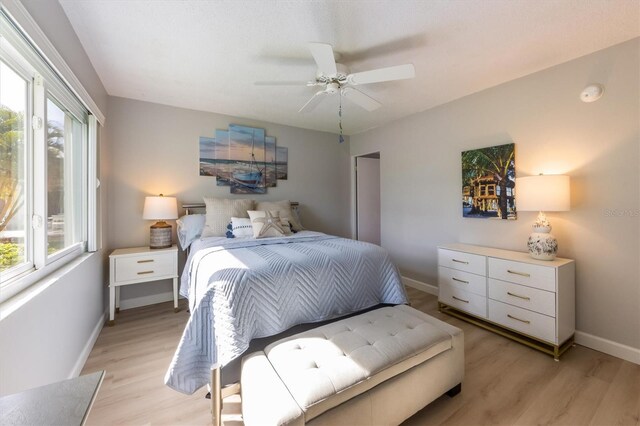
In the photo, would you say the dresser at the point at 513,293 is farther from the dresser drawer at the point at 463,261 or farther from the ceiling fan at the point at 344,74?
the ceiling fan at the point at 344,74

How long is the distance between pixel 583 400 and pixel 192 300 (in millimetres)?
2673

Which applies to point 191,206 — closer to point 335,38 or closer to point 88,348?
point 88,348

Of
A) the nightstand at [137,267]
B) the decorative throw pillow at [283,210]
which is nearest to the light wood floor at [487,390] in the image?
the nightstand at [137,267]

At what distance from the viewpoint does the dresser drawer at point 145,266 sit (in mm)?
2582

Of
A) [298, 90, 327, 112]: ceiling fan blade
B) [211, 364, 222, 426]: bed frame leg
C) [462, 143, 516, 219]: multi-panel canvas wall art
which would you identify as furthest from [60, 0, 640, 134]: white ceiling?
[211, 364, 222, 426]: bed frame leg

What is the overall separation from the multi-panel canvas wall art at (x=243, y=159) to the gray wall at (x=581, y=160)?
7.36 feet

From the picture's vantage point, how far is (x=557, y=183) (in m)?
2.03

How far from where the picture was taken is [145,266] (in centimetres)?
268

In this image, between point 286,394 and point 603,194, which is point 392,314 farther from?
point 603,194

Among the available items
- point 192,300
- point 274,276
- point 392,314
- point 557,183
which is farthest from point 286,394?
point 557,183

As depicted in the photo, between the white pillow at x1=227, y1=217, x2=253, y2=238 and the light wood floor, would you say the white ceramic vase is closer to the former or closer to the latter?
the light wood floor

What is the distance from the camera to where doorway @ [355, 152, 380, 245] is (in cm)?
457

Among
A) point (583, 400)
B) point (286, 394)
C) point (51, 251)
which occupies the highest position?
point (51, 251)

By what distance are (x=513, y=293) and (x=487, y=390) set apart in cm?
91
